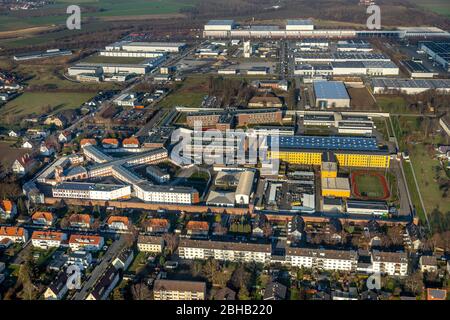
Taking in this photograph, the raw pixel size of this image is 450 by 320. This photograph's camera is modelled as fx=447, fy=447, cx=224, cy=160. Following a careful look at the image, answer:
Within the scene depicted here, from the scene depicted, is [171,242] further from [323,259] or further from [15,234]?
[15,234]

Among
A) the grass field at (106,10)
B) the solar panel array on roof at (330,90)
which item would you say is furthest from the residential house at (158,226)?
the grass field at (106,10)

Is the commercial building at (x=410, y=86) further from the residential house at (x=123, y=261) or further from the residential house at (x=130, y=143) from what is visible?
the residential house at (x=123, y=261)

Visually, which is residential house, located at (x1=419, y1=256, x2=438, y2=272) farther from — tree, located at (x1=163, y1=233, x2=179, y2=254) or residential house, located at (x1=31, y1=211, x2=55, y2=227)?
residential house, located at (x1=31, y1=211, x2=55, y2=227)

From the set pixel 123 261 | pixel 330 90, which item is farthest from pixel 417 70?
pixel 123 261

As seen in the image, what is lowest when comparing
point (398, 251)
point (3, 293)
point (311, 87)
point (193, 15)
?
point (3, 293)
